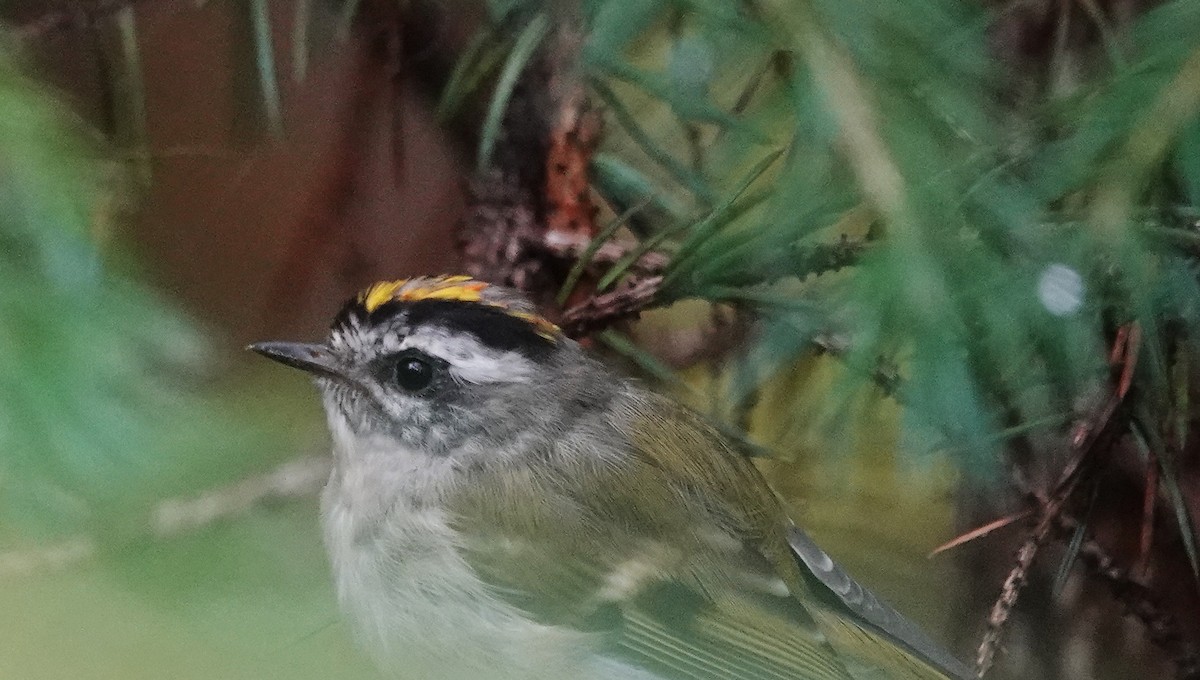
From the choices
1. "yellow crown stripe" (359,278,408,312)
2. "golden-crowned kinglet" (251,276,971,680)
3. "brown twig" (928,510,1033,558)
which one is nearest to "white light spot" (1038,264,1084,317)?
"brown twig" (928,510,1033,558)

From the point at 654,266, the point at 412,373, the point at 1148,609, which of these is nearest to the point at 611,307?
the point at 654,266

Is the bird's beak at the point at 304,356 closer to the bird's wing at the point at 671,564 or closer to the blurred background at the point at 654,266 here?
the blurred background at the point at 654,266

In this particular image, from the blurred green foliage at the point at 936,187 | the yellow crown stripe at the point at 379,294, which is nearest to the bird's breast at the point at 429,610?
the yellow crown stripe at the point at 379,294

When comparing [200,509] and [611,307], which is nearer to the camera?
[200,509]

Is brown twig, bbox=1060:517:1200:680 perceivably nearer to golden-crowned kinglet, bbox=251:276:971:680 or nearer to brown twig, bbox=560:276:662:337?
golden-crowned kinglet, bbox=251:276:971:680

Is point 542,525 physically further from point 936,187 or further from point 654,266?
point 936,187

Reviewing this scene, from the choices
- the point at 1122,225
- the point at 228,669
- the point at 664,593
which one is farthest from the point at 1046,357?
the point at 228,669
